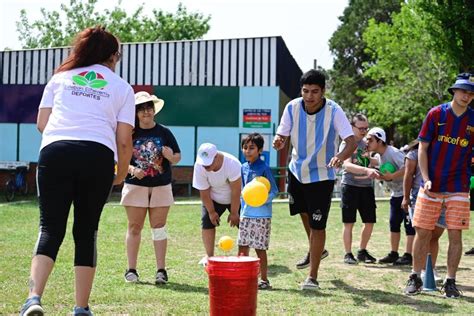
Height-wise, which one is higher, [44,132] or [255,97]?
[255,97]

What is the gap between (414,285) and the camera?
22.8 ft

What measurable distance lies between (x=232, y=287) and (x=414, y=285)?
2.69 metres

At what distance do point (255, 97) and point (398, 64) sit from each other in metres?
14.1

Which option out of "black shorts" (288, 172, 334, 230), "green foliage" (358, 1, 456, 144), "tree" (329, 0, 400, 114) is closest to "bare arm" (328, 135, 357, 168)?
"black shorts" (288, 172, 334, 230)

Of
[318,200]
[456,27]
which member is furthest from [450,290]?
[456,27]

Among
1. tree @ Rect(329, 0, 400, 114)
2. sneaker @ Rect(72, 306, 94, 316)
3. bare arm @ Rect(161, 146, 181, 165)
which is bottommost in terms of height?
sneaker @ Rect(72, 306, 94, 316)

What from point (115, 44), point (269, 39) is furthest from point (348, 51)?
point (115, 44)

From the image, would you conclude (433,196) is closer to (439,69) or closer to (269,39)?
(269,39)

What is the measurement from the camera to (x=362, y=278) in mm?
7918

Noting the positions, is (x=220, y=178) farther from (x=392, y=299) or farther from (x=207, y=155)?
(x=392, y=299)

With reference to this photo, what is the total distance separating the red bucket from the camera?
4.89 m

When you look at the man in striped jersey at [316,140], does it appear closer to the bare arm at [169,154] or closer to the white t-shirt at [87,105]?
the bare arm at [169,154]

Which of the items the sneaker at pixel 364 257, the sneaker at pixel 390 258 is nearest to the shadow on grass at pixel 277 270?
the sneaker at pixel 364 257

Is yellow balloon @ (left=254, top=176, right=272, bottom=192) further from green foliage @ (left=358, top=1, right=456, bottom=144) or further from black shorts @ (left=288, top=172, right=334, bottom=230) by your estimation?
green foliage @ (left=358, top=1, right=456, bottom=144)
